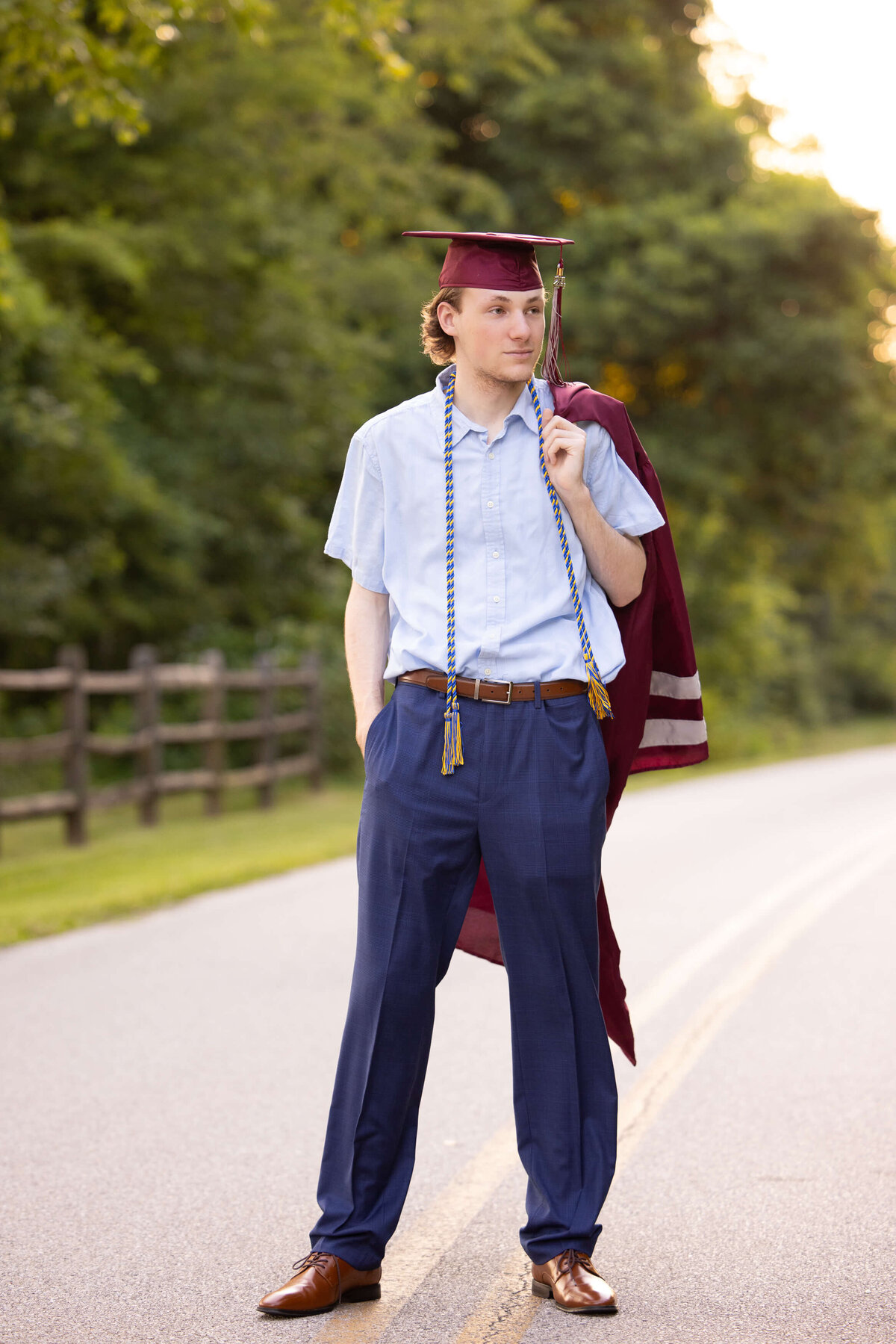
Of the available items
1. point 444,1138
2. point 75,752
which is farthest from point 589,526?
point 75,752

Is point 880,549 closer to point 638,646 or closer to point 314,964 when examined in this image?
point 314,964

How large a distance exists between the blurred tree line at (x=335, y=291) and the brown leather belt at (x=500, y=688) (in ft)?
26.2

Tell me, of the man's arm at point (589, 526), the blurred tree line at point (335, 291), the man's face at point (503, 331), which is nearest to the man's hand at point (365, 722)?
the man's arm at point (589, 526)

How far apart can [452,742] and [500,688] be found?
151 mm

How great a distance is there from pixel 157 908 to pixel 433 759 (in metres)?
6.60

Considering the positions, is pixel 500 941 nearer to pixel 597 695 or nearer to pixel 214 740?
pixel 597 695

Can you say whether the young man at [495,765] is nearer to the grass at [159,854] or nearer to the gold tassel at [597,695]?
the gold tassel at [597,695]

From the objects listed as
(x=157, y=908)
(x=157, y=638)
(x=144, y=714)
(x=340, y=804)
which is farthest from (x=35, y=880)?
(x=157, y=638)

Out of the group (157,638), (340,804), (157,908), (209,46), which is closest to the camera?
(157,908)

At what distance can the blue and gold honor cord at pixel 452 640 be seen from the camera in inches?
144

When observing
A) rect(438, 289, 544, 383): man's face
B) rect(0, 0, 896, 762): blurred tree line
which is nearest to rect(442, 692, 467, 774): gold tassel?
rect(438, 289, 544, 383): man's face

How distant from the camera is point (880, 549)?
109 feet

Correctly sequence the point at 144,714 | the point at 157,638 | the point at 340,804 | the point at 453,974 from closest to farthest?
the point at 453,974, the point at 144,714, the point at 340,804, the point at 157,638

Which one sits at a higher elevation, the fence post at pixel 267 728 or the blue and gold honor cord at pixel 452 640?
the blue and gold honor cord at pixel 452 640
